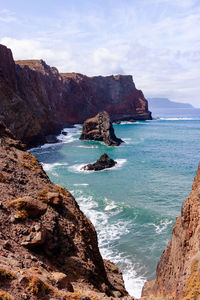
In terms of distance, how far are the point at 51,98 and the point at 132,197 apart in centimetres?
9962

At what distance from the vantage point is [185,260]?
929 centimetres

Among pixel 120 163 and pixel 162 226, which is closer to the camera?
pixel 162 226

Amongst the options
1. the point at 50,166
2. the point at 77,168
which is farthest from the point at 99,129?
the point at 77,168

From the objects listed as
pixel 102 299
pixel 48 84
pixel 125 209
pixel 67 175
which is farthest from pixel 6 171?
pixel 48 84

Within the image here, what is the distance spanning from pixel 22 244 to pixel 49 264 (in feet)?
3.83

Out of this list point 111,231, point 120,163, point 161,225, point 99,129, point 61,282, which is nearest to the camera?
point 61,282

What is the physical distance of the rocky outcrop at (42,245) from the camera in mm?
6594

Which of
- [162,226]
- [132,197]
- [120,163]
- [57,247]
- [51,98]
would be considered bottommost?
[162,226]

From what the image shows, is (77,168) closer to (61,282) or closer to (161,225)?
(161,225)

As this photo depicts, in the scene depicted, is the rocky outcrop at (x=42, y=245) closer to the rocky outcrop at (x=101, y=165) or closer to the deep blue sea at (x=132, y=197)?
the deep blue sea at (x=132, y=197)

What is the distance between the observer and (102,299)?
7422mm

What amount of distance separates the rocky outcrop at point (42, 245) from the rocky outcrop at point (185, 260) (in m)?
1.98

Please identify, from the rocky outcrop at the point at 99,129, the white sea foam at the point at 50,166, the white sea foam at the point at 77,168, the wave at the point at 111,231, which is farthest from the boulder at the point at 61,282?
the rocky outcrop at the point at 99,129

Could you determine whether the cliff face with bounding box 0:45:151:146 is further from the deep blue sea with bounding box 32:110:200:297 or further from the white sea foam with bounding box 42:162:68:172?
the white sea foam with bounding box 42:162:68:172
